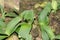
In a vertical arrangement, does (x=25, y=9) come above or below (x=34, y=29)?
above

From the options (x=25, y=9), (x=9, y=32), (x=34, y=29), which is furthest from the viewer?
(x=25, y=9)

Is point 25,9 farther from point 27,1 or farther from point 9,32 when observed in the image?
point 9,32

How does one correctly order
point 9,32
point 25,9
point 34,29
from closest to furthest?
point 9,32, point 34,29, point 25,9

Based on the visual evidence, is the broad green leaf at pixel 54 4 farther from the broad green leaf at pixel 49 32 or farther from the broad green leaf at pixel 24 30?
the broad green leaf at pixel 24 30

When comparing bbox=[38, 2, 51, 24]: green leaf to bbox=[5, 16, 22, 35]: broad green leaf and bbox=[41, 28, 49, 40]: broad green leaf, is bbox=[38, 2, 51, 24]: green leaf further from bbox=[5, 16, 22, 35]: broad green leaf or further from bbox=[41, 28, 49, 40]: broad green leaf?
bbox=[5, 16, 22, 35]: broad green leaf

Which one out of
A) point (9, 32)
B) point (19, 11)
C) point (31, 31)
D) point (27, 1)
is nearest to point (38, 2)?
point (27, 1)

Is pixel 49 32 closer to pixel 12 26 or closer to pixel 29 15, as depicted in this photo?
pixel 29 15

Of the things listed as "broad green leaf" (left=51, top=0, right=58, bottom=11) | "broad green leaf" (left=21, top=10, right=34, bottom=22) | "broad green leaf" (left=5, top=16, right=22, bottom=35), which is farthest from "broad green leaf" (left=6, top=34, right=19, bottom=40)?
"broad green leaf" (left=51, top=0, right=58, bottom=11)

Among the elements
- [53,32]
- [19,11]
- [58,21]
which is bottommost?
[53,32]

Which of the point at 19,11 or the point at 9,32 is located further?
the point at 19,11
